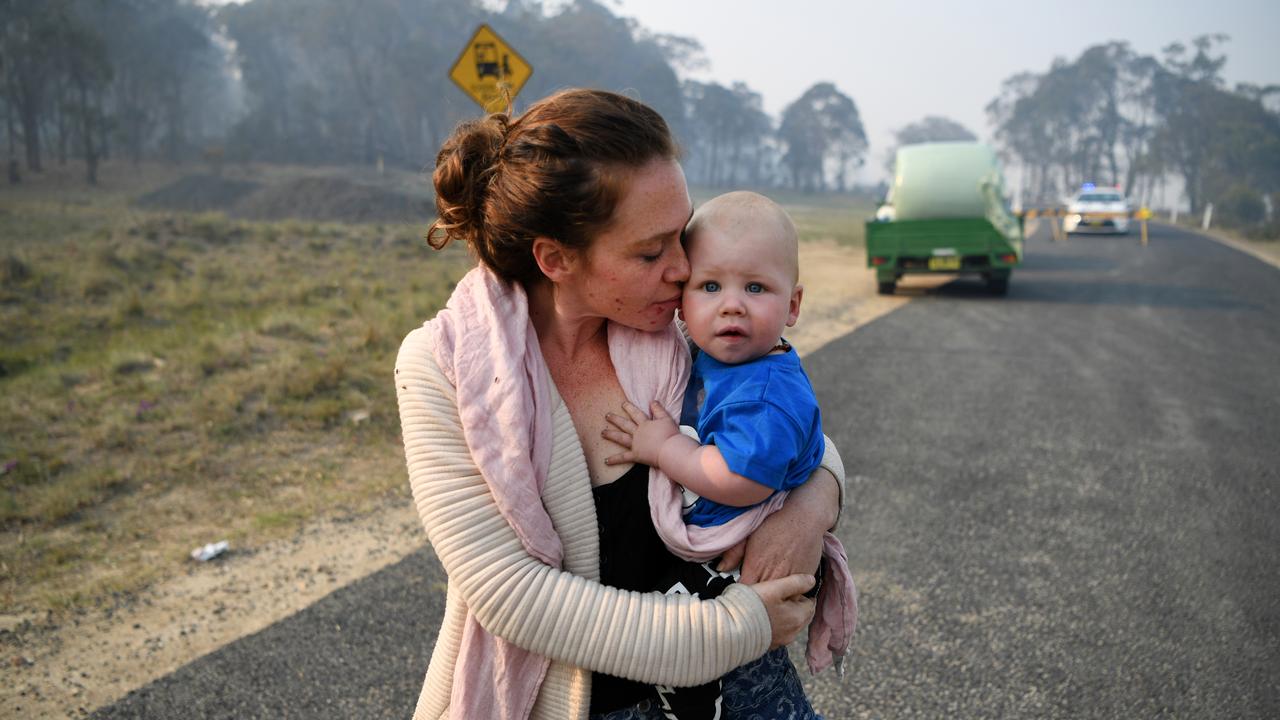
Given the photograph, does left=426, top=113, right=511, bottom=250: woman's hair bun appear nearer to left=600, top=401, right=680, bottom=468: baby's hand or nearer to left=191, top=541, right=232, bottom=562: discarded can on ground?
left=600, top=401, right=680, bottom=468: baby's hand

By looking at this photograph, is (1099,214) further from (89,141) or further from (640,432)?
(89,141)

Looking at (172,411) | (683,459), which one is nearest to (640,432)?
(683,459)

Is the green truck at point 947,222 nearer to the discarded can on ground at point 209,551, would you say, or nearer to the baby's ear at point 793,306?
the discarded can on ground at point 209,551

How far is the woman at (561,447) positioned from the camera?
4.43 ft

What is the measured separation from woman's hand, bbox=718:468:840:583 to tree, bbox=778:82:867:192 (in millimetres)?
98565

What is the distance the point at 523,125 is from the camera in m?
1.42

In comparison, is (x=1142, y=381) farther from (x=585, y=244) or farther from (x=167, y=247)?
(x=167, y=247)

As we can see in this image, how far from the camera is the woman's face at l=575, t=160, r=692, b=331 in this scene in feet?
4.75

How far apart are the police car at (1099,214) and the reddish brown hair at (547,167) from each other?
34.2 m

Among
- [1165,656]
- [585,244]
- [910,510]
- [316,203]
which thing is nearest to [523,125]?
[585,244]

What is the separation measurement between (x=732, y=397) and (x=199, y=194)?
125 feet

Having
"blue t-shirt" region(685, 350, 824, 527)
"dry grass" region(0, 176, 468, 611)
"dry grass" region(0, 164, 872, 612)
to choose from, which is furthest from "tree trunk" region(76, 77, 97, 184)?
"blue t-shirt" region(685, 350, 824, 527)

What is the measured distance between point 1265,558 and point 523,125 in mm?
4306

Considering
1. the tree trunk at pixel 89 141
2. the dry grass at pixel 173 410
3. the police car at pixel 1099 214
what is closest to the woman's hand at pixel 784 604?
the dry grass at pixel 173 410
